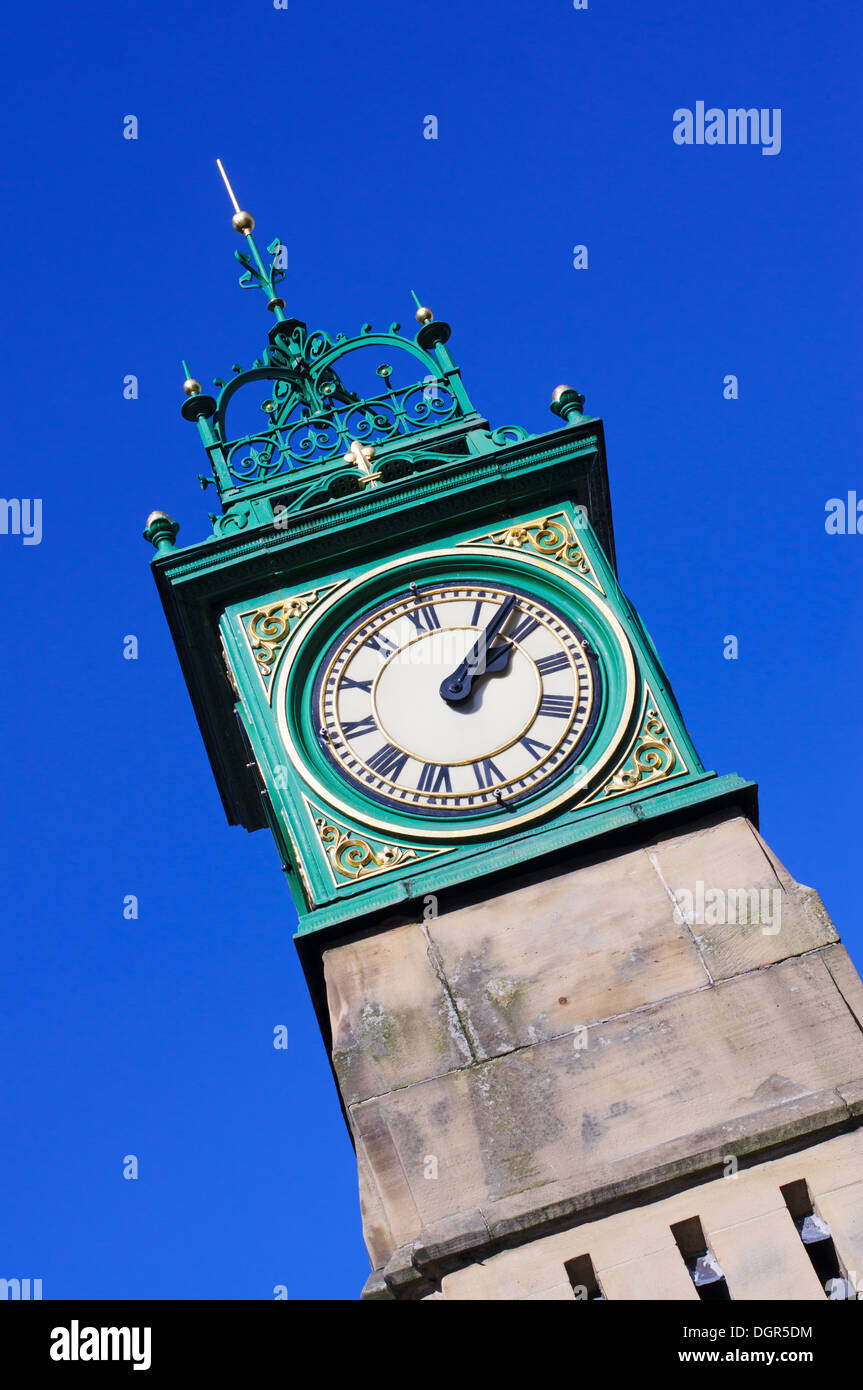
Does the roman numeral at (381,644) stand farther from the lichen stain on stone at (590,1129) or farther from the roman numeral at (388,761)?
the lichen stain on stone at (590,1129)

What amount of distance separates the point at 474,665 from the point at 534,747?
0.94m

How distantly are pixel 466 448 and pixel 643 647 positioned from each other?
2981 millimetres

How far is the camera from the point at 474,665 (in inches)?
560

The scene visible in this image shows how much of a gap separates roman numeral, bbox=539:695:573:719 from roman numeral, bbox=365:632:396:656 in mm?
1339

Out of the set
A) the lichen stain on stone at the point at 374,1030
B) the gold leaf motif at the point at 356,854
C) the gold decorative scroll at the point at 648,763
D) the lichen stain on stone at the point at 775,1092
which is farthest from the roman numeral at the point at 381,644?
the lichen stain on stone at the point at 775,1092

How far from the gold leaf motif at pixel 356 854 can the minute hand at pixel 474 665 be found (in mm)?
1430

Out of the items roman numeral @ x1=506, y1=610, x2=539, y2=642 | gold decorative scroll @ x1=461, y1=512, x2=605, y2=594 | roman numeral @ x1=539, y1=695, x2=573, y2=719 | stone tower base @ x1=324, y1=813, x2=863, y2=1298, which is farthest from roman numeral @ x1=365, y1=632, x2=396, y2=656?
stone tower base @ x1=324, y1=813, x2=863, y2=1298

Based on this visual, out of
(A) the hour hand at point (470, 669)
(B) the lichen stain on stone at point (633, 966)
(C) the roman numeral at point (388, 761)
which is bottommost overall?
(B) the lichen stain on stone at point (633, 966)

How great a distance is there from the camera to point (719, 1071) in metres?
11.2

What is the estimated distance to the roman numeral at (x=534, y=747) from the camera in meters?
13.6

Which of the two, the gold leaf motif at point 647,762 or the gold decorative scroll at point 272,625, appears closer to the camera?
the gold leaf motif at point 647,762

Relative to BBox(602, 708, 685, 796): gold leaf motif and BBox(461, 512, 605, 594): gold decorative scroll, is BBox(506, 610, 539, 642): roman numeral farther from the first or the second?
BBox(602, 708, 685, 796): gold leaf motif
